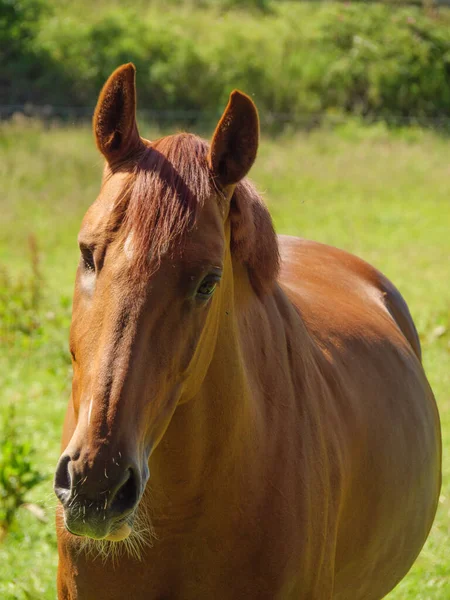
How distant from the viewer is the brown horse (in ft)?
5.77

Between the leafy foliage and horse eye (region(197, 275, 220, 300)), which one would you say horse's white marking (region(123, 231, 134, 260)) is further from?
the leafy foliage

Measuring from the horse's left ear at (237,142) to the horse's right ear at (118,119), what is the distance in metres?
0.19

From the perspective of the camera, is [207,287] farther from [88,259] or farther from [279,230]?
[279,230]

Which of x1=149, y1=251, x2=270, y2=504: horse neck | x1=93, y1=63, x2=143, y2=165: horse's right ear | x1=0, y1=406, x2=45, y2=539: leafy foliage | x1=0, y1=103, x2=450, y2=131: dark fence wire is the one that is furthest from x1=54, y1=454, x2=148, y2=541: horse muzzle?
x1=0, y1=103, x2=450, y2=131: dark fence wire

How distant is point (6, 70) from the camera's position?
55.1 ft

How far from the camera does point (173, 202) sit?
6.23 feet

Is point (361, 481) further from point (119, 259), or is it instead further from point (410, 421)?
point (119, 259)

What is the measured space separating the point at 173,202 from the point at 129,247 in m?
0.15

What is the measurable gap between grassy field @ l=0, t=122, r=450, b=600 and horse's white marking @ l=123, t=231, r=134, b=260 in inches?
27.7

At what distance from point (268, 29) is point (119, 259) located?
21.3 metres

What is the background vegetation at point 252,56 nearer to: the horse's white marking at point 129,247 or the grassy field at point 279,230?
the grassy field at point 279,230

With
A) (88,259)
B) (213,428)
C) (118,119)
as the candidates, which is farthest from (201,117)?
(88,259)

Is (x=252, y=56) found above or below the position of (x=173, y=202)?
below

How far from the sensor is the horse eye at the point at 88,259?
75.8 inches
